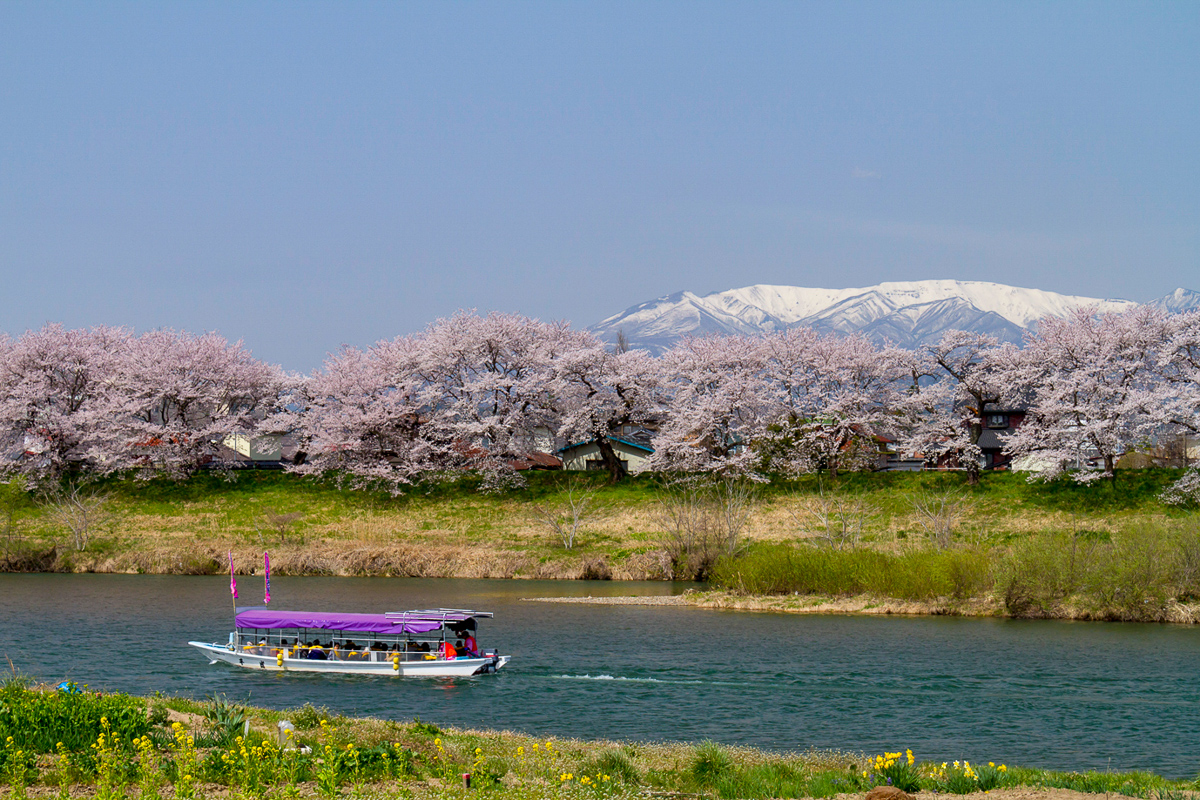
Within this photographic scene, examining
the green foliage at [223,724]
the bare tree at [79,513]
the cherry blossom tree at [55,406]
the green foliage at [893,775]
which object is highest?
the cherry blossom tree at [55,406]

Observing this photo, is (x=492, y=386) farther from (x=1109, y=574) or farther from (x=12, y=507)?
(x=1109, y=574)

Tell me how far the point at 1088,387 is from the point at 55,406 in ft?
264

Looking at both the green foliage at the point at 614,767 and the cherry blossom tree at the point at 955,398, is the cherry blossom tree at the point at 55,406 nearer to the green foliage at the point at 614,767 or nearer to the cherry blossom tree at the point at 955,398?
the cherry blossom tree at the point at 955,398

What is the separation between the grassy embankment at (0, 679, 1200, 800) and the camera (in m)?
15.0

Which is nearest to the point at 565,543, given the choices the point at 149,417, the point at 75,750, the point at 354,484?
the point at 354,484

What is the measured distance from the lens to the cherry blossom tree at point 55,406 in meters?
83.9

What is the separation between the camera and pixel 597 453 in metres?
97.5

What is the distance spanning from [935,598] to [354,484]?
1930 inches

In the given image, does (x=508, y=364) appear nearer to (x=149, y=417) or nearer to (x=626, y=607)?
(x=149, y=417)

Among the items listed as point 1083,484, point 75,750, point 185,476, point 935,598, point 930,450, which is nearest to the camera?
point 75,750

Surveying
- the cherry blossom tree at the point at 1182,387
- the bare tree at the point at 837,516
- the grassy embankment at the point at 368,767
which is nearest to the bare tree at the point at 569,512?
the bare tree at the point at 837,516

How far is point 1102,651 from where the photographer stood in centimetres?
3775

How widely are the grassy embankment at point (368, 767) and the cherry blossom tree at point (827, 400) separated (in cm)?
6137

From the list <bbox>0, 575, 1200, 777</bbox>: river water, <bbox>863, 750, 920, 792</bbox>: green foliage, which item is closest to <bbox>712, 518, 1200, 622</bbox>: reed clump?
<bbox>0, 575, 1200, 777</bbox>: river water
